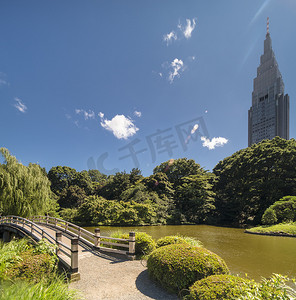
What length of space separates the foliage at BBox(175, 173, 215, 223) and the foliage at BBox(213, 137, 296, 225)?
283 centimetres

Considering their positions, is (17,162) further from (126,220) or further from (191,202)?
(191,202)

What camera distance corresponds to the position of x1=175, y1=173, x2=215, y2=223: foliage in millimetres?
25562

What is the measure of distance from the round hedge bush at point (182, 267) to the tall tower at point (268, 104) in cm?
8498

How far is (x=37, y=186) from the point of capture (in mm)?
14773

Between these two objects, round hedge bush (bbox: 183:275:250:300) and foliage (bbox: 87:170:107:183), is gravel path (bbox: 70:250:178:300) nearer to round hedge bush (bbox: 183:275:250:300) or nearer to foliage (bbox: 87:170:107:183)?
round hedge bush (bbox: 183:275:250:300)

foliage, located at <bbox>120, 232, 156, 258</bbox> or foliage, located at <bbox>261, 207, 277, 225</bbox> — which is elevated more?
foliage, located at <bbox>120, 232, 156, 258</bbox>

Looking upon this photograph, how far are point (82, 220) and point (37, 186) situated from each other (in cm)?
1034

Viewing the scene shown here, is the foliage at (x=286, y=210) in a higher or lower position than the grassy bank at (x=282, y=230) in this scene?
higher

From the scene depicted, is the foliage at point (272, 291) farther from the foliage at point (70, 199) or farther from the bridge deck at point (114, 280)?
the foliage at point (70, 199)

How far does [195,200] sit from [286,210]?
36.1 ft

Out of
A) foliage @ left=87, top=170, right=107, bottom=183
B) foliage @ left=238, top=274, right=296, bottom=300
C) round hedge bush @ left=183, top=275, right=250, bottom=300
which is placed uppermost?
foliage @ left=238, top=274, right=296, bottom=300

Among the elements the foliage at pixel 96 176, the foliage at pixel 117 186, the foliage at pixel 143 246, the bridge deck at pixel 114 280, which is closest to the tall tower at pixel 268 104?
the foliage at pixel 96 176

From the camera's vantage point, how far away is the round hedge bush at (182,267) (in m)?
3.93

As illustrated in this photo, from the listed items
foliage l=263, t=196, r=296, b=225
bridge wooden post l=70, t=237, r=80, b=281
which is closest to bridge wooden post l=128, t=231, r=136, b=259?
bridge wooden post l=70, t=237, r=80, b=281
